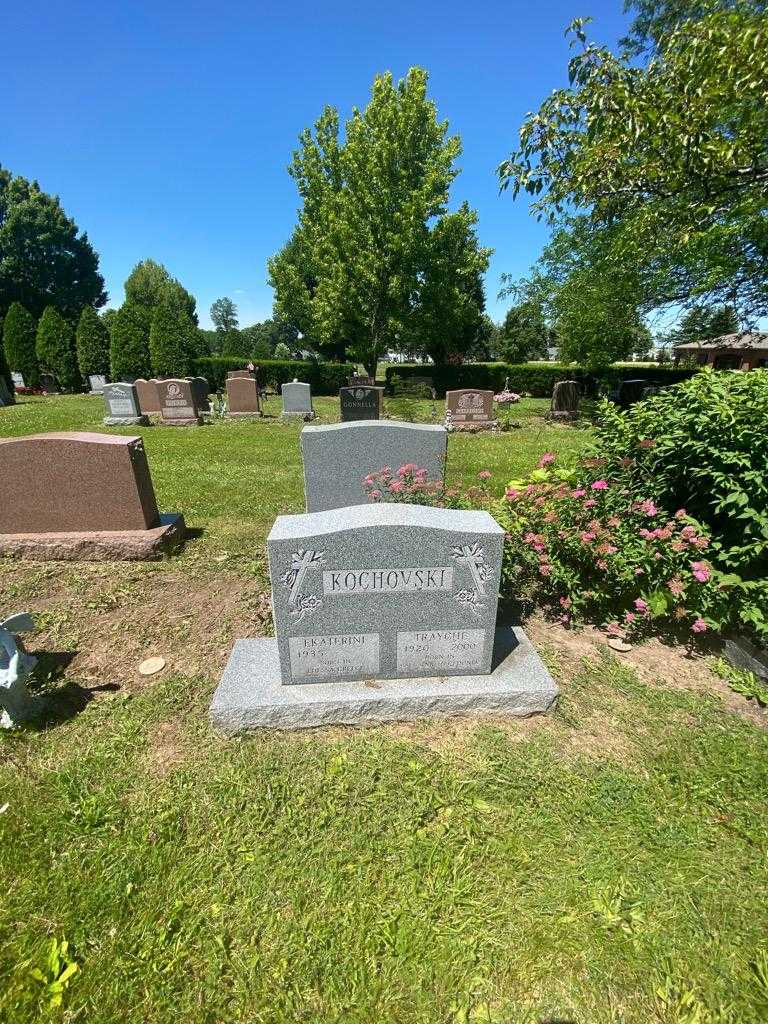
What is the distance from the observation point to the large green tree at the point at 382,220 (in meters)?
20.5

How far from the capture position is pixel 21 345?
24266 millimetres

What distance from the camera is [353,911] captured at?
1958 mm

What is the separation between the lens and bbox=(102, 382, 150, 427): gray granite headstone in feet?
48.1

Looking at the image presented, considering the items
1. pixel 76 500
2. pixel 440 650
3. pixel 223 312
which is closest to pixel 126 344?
pixel 76 500

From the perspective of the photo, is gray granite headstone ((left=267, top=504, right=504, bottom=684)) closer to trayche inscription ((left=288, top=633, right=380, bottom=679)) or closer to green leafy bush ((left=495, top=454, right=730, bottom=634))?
trayche inscription ((left=288, top=633, right=380, bottom=679))

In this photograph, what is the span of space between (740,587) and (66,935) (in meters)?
4.28

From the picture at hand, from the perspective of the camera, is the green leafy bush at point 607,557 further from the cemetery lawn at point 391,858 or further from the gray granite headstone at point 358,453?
the gray granite headstone at point 358,453

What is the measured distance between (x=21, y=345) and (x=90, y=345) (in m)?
3.99

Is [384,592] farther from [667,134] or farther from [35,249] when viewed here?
[35,249]

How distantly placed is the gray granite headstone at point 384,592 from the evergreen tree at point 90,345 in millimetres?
26605

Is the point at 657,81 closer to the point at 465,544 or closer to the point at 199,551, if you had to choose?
the point at 465,544

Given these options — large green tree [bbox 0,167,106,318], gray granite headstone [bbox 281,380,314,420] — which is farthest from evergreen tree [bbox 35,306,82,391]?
large green tree [bbox 0,167,106,318]

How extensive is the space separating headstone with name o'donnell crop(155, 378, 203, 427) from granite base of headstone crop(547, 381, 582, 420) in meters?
12.5

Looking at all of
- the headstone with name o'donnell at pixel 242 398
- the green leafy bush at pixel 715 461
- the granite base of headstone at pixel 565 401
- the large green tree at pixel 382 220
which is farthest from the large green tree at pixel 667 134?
the large green tree at pixel 382 220
